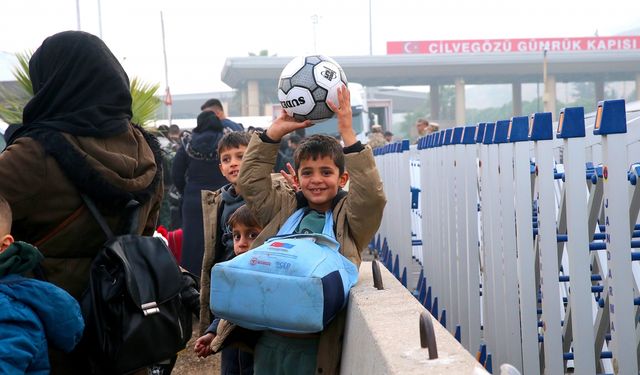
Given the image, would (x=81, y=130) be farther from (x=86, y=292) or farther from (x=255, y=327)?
(x=255, y=327)

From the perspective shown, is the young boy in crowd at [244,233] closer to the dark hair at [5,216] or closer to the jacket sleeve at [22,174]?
the jacket sleeve at [22,174]

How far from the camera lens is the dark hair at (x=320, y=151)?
4.27m

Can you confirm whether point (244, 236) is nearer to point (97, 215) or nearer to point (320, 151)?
point (320, 151)

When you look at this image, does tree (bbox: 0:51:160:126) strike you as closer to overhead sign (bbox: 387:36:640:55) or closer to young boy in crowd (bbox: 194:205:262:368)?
young boy in crowd (bbox: 194:205:262:368)

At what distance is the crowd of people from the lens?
3.20 metres

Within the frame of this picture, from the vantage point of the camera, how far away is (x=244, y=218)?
458 centimetres

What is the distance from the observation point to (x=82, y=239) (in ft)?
11.9

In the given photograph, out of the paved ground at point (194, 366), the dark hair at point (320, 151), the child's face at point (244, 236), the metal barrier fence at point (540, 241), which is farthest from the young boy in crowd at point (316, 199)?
the paved ground at point (194, 366)

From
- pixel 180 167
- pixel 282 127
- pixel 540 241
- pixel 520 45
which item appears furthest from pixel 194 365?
pixel 520 45

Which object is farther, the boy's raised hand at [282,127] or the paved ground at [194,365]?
the paved ground at [194,365]

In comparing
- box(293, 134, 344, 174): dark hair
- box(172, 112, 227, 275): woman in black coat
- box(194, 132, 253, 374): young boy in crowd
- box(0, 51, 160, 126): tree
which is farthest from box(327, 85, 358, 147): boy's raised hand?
box(0, 51, 160, 126): tree

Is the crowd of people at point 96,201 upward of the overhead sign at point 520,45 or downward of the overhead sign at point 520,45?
downward

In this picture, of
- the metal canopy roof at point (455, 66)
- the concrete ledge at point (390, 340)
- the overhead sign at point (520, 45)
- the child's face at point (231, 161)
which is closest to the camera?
the concrete ledge at point (390, 340)

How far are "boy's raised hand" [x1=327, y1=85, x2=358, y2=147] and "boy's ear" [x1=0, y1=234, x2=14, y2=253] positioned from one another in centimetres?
150
